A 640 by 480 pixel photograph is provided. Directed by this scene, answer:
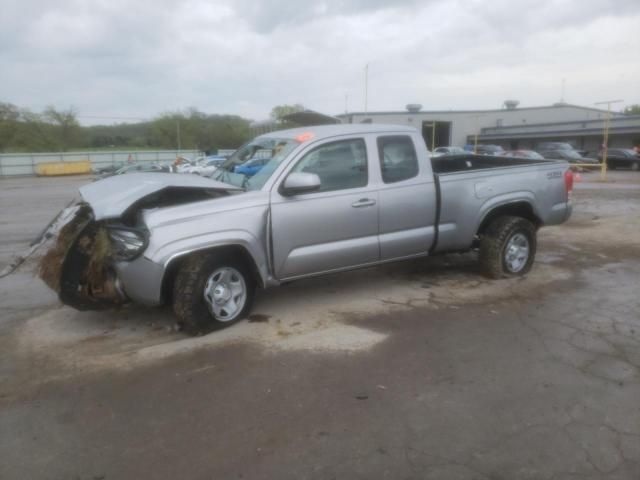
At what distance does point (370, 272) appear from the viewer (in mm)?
6676

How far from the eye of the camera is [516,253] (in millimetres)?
6262

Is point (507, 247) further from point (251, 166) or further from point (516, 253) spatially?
point (251, 166)

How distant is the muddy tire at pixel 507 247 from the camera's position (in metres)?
6.01

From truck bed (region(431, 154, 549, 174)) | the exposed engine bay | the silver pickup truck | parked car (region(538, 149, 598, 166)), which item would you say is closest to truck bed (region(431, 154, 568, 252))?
the silver pickup truck

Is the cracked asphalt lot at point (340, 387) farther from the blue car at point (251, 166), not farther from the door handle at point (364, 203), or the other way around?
the blue car at point (251, 166)

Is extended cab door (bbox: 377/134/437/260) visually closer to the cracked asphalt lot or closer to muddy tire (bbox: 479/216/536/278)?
the cracked asphalt lot

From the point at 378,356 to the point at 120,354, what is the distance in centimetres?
216

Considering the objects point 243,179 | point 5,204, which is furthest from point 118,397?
point 5,204

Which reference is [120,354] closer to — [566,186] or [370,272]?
[370,272]

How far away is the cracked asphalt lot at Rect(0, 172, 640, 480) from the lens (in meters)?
2.82

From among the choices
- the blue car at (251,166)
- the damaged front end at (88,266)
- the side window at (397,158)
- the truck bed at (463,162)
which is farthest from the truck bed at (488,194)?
the damaged front end at (88,266)

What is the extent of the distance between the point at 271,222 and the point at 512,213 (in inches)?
132

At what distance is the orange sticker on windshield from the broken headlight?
1.78 metres

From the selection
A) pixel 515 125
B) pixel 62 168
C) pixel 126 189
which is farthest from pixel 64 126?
pixel 126 189
